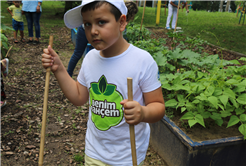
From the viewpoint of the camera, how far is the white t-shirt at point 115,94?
1.39 metres

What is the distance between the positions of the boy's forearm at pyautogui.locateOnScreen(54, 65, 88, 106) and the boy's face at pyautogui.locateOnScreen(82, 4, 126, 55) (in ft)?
1.26

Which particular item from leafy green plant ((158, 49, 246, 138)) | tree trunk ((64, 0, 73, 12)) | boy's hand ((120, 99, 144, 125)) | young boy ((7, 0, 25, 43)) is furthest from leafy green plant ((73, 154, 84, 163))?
tree trunk ((64, 0, 73, 12))

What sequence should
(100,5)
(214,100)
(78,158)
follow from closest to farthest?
A: (100,5)
(214,100)
(78,158)

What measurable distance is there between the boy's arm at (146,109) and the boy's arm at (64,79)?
49cm

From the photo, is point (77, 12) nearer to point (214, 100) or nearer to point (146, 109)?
point (146, 109)

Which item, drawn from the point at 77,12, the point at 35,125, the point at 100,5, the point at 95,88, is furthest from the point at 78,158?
the point at 100,5

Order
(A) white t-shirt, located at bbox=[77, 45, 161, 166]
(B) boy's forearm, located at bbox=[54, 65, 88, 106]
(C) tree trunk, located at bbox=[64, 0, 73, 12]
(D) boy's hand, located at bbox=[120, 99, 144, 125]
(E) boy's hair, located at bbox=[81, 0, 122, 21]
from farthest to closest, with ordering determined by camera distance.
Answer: (C) tree trunk, located at bbox=[64, 0, 73, 12] → (B) boy's forearm, located at bbox=[54, 65, 88, 106] → (A) white t-shirt, located at bbox=[77, 45, 161, 166] → (E) boy's hair, located at bbox=[81, 0, 122, 21] → (D) boy's hand, located at bbox=[120, 99, 144, 125]

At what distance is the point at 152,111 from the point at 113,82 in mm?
295

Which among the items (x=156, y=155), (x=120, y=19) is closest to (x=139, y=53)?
(x=120, y=19)

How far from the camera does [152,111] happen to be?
1.34 metres

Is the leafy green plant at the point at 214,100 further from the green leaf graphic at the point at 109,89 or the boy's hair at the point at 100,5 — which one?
the boy's hair at the point at 100,5

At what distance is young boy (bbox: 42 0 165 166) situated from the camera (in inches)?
51.2

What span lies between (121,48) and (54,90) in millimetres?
3779

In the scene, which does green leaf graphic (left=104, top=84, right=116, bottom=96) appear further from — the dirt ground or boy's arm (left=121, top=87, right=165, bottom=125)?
the dirt ground
